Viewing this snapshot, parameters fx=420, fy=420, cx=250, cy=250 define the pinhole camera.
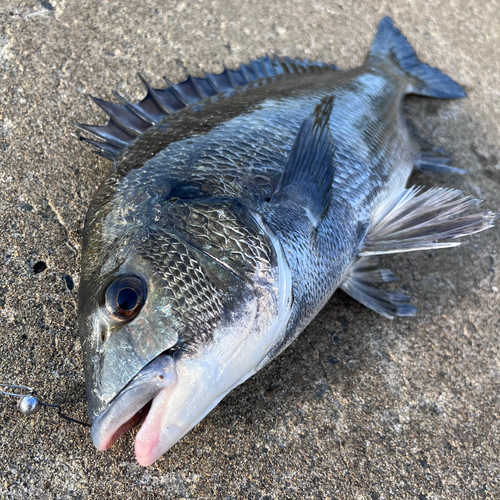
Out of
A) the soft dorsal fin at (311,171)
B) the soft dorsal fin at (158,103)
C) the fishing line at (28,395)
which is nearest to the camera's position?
the fishing line at (28,395)

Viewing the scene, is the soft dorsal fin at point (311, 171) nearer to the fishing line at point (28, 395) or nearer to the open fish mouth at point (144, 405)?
the open fish mouth at point (144, 405)

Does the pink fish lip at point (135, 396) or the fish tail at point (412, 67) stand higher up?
the fish tail at point (412, 67)

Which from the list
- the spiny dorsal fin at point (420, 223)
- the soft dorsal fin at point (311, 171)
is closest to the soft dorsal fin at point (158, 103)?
the soft dorsal fin at point (311, 171)

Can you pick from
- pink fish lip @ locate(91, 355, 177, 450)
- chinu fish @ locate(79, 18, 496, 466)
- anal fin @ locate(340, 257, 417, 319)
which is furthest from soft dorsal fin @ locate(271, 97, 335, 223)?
pink fish lip @ locate(91, 355, 177, 450)

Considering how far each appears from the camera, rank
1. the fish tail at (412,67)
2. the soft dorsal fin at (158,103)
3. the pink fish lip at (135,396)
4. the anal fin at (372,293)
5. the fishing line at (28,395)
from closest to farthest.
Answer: the pink fish lip at (135,396) → the fishing line at (28,395) → the soft dorsal fin at (158,103) → the anal fin at (372,293) → the fish tail at (412,67)

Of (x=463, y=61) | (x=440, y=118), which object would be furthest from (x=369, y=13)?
(x=440, y=118)

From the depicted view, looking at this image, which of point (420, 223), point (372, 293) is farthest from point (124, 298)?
point (420, 223)

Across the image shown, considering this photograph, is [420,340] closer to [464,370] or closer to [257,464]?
[464,370]
